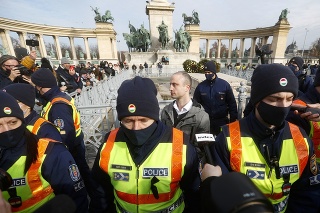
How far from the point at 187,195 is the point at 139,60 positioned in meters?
31.1

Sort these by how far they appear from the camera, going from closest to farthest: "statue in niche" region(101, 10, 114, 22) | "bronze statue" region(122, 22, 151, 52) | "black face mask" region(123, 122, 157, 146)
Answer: "black face mask" region(123, 122, 157, 146) < "bronze statue" region(122, 22, 151, 52) < "statue in niche" region(101, 10, 114, 22)

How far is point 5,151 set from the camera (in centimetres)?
Result: 163

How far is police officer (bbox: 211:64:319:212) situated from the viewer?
1.54 metres

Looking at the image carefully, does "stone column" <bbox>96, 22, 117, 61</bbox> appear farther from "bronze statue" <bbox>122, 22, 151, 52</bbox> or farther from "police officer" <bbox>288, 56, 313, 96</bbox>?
"police officer" <bbox>288, 56, 313, 96</bbox>

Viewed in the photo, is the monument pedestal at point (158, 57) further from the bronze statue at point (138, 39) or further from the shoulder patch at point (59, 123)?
the shoulder patch at point (59, 123)

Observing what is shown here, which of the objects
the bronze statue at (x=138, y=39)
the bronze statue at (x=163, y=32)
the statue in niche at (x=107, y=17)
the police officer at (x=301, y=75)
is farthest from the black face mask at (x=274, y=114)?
the statue in niche at (x=107, y=17)

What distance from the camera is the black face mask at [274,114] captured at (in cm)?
158

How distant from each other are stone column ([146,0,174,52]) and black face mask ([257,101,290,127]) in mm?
31131

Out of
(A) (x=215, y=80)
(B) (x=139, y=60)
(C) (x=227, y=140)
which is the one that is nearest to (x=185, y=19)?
(B) (x=139, y=60)

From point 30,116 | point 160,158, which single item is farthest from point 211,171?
point 30,116

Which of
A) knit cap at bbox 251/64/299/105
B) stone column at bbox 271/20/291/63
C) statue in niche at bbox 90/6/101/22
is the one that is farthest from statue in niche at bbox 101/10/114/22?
knit cap at bbox 251/64/299/105

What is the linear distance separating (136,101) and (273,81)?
1217mm

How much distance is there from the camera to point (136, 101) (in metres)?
1.60

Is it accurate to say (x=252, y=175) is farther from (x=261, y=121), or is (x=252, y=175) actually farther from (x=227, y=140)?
(x=261, y=121)
